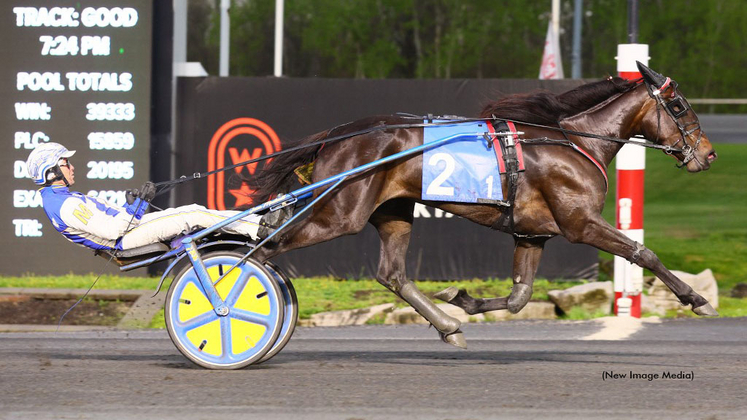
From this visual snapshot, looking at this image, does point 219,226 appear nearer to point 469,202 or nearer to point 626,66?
point 469,202

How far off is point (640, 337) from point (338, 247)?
353 centimetres

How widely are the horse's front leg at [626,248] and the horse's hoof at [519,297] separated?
518 millimetres

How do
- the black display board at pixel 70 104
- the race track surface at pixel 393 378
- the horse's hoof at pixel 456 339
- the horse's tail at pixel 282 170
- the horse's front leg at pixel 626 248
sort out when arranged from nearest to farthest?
the race track surface at pixel 393 378 → the horse's front leg at pixel 626 248 → the horse's hoof at pixel 456 339 → the horse's tail at pixel 282 170 → the black display board at pixel 70 104

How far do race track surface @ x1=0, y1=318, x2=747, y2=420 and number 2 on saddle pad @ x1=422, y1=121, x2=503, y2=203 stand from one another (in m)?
1.05

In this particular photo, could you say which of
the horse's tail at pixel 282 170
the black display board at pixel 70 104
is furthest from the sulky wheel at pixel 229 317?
the black display board at pixel 70 104

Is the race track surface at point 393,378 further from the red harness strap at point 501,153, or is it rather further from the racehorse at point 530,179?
the red harness strap at point 501,153

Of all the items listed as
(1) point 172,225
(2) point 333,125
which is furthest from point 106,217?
(2) point 333,125

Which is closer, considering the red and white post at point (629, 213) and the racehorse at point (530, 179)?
the racehorse at point (530, 179)

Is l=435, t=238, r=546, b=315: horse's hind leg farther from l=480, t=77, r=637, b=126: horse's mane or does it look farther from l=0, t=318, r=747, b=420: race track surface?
l=480, t=77, r=637, b=126: horse's mane

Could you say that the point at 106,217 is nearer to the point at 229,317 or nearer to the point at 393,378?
the point at 229,317

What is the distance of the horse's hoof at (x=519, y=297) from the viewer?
265 inches

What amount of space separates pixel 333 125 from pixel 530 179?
4.28 meters

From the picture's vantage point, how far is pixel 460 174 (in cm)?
635

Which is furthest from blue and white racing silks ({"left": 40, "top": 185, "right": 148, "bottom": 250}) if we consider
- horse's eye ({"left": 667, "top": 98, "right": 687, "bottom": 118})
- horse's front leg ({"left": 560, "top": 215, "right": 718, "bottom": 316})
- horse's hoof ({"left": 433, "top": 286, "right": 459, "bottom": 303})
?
horse's eye ({"left": 667, "top": 98, "right": 687, "bottom": 118})
